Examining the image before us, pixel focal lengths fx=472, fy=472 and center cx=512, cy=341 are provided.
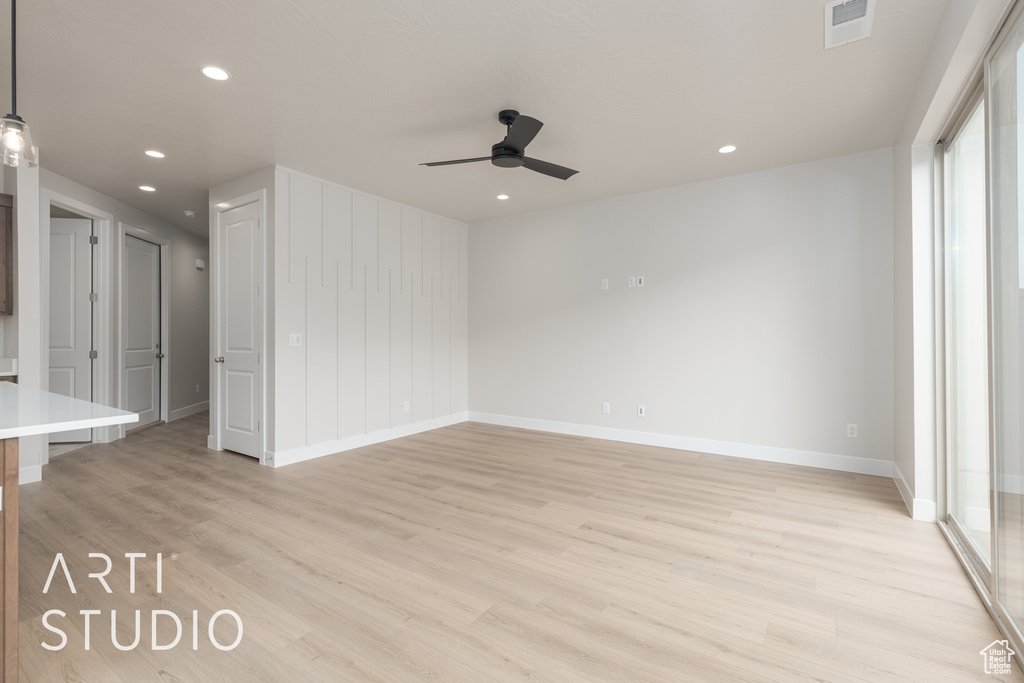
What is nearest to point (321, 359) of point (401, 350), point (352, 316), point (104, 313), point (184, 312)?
point (352, 316)

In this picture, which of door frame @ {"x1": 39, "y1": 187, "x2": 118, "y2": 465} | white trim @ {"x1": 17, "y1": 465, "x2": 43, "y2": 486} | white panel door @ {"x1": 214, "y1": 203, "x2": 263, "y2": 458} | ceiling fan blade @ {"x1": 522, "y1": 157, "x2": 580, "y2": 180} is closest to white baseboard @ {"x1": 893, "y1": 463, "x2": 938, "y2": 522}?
ceiling fan blade @ {"x1": 522, "y1": 157, "x2": 580, "y2": 180}

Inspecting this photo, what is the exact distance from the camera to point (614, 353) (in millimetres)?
5406

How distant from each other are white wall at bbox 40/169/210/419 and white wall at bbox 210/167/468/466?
2.22m

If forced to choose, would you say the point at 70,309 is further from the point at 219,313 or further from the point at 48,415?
the point at 48,415

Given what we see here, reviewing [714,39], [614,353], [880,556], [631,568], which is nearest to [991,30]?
[714,39]

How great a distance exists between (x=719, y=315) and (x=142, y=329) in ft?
23.2

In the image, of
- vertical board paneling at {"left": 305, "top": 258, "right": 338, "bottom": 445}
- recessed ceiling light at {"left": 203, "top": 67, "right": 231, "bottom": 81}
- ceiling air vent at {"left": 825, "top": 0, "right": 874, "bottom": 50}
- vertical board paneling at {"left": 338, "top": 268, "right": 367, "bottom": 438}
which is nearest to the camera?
ceiling air vent at {"left": 825, "top": 0, "right": 874, "bottom": 50}

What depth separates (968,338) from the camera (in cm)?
257

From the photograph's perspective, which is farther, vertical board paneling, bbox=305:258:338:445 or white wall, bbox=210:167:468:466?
Answer: vertical board paneling, bbox=305:258:338:445

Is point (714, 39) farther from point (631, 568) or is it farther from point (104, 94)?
point (104, 94)

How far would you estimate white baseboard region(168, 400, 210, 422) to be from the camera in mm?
6801

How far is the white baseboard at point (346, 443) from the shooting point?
439 centimetres

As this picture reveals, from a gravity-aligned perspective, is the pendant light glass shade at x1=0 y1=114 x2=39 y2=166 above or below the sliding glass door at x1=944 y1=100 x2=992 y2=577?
above

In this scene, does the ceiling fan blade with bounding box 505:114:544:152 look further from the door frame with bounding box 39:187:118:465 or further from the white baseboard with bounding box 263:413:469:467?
the door frame with bounding box 39:187:118:465
